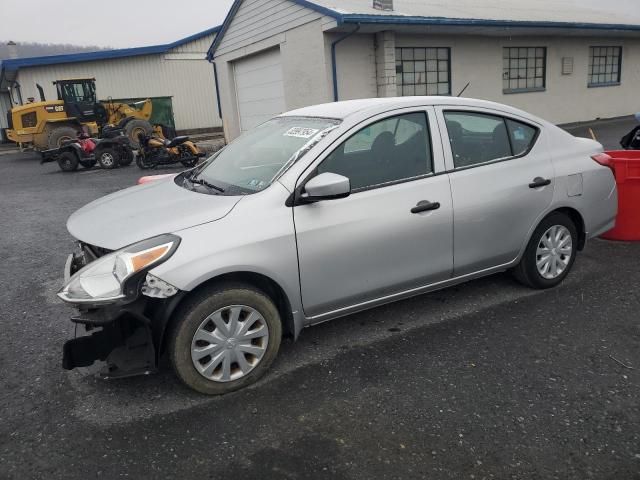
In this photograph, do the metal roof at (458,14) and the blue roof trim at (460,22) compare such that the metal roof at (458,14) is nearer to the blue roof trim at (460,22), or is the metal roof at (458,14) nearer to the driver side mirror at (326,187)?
the blue roof trim at (460,22)

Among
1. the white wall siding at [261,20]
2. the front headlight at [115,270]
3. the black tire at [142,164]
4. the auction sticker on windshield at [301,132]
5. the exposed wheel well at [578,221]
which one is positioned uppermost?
the white wall siding at [261,20]

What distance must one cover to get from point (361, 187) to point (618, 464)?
2.08 meters

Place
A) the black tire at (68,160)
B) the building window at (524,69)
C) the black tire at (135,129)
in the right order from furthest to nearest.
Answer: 1. the black tire at (135,129)
2. the building window at (524,69)
3. the black tire at (68,160)

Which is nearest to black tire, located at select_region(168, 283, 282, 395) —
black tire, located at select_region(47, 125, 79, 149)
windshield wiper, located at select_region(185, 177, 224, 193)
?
windshield wiper, located at select_region(185, 177, 224, 193)

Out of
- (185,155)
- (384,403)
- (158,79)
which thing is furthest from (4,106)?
(384,403)

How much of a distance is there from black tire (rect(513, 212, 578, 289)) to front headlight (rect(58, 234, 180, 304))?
2875mm

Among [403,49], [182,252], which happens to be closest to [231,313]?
[182,252]

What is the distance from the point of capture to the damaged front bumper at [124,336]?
9.31 ft

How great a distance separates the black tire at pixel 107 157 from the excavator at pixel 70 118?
3818 millimetres

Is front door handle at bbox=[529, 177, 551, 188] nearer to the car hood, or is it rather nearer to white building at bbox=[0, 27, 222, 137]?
the car hood

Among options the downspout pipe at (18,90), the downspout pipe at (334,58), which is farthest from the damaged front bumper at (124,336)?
the downspout pipe at (18,90)

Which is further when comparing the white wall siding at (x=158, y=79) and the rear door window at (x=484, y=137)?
the white wall siding at (x=158, y=79)

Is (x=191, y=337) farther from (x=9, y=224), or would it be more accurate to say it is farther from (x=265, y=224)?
(x=9, y=224)

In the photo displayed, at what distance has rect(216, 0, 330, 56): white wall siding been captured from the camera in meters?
12.5
